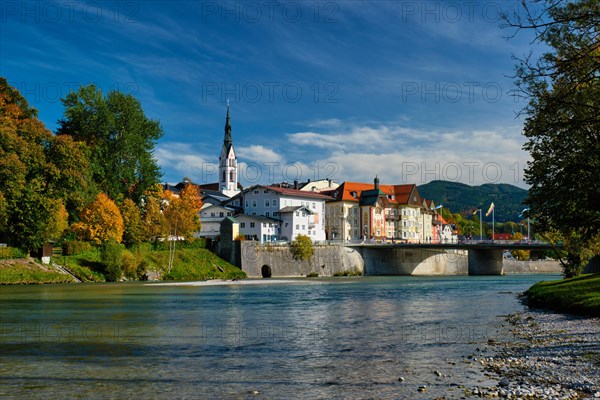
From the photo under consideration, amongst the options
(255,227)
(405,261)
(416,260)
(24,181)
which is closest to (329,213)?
(405,261)

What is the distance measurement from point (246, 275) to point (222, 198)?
2052 inches

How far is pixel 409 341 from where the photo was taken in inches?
922

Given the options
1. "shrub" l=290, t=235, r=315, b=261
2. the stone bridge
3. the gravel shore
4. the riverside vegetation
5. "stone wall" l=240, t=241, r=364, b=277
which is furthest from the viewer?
the stone bridge

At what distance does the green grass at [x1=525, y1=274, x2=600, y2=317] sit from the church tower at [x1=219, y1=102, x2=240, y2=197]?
12861 centimetres

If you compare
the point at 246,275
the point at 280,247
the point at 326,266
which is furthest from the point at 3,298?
the point at 326,266

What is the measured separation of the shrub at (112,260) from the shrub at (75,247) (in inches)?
93.9

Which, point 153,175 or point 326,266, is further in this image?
point 326,266

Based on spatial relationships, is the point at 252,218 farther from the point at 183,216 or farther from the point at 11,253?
the point at 11,253

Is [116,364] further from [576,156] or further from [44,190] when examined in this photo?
[44,190]

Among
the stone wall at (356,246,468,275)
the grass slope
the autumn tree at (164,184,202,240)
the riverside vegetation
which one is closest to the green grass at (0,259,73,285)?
the riverside vegetation

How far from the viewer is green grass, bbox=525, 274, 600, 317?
1209 inches

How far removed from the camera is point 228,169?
16638 centimetres

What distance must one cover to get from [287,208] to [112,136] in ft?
133

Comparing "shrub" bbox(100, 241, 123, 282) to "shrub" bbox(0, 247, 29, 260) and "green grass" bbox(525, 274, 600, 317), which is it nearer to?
"shrub" bbox(0, 247, 29, 260)
